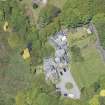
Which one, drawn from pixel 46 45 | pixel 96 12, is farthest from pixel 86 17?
pixel 46 45

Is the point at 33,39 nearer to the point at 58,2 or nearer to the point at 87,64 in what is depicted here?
the point at 58,2

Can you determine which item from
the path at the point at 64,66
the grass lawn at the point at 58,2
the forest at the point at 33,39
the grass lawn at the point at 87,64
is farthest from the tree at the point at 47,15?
the grass lawn at the point at 87,64

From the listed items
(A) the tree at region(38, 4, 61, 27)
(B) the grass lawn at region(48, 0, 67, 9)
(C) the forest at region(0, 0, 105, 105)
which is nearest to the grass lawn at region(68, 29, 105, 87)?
(C) the forest at region(0, 0, 105, 105)

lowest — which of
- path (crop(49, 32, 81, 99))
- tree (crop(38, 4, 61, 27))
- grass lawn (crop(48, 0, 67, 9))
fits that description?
path (crop(49, 32, 81, 99))

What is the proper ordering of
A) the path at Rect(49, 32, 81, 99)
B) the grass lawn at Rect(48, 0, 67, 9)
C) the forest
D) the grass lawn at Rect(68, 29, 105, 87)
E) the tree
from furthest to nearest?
the grass lawn at Rect(48, 0, 67, 9) → the tree → the grass lawn at Rect(68, 29, 105, 87) → the path at Rect(49, 32, 81, 99) → the forest

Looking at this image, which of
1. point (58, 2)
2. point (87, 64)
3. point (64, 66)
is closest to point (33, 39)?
point (64, 66)

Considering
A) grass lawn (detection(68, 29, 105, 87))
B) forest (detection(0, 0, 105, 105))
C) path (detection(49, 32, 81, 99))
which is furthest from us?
grass lawn (detection(68, 29, 105, 87))

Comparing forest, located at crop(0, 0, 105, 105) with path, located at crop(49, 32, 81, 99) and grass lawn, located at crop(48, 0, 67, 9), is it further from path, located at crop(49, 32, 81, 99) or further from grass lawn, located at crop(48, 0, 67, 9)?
path, located at crop(49, 32, 81, 99)

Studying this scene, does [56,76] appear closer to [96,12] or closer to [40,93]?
[40,93]
